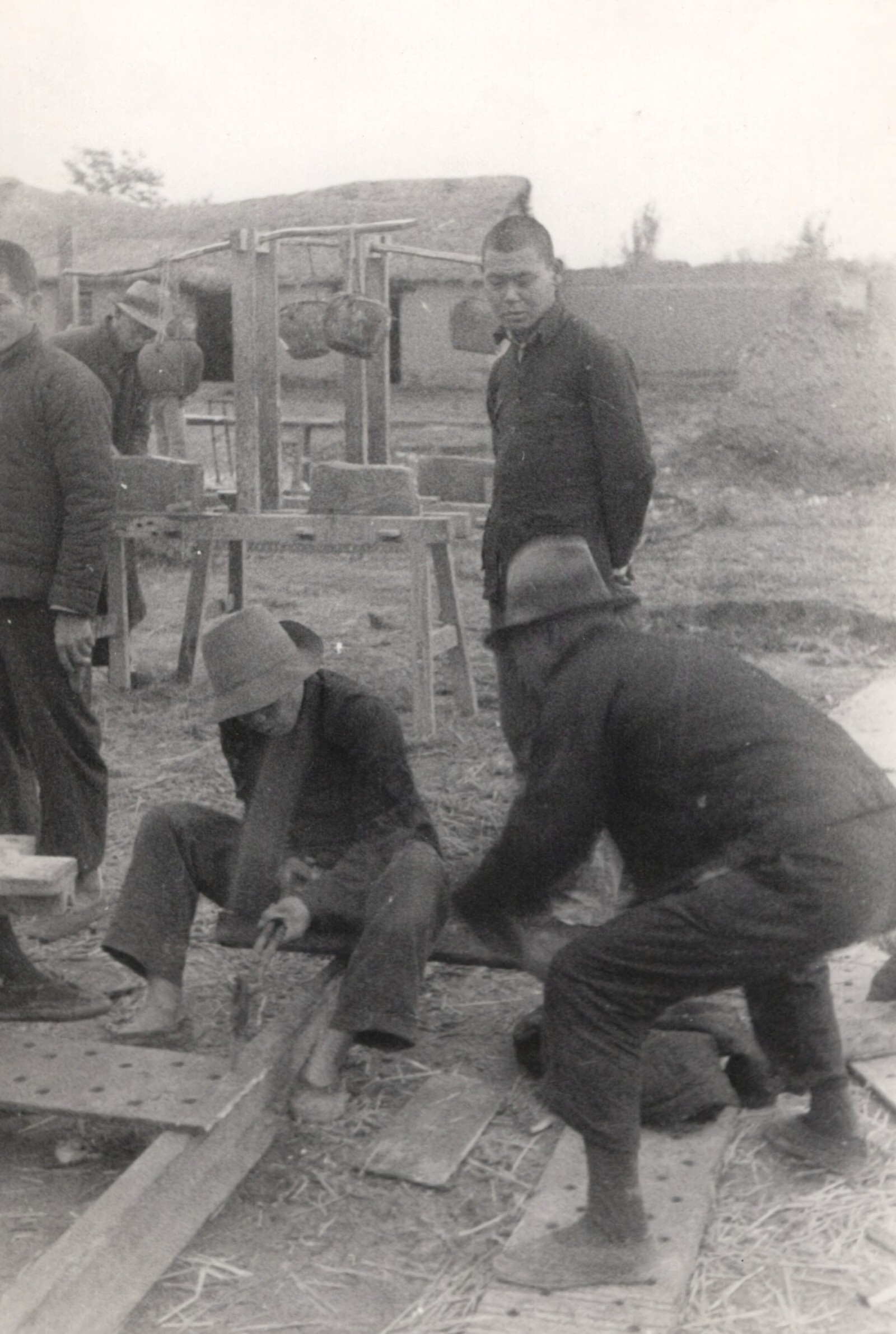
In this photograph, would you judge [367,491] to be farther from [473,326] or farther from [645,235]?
[645,235]

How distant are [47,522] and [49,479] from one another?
0.13 m

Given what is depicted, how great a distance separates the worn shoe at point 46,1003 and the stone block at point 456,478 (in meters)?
4.31

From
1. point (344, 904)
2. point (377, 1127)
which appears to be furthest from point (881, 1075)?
point (344, 904)

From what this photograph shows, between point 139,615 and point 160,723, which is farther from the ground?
point 139,615

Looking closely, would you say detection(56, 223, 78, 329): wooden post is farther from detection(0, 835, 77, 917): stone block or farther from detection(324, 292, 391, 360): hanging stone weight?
detection(0, 835, 77, 917): stone block

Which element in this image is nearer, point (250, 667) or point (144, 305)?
point (250, 667)

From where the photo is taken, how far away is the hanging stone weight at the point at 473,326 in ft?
26.0

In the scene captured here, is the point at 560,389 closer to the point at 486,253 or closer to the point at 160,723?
the point at 486,253

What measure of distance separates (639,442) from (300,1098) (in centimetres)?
206

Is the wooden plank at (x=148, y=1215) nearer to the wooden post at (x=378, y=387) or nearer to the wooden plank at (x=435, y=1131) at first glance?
the wooden plank at (x=435, y=1131)

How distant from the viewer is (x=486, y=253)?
4.40 meters

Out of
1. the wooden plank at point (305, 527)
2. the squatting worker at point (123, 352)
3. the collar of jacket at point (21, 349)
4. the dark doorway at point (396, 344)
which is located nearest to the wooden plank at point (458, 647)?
the wooden plank at point (305, 527)

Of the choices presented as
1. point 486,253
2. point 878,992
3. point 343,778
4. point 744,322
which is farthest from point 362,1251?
point 744,322

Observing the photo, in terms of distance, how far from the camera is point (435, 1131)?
3.31m
